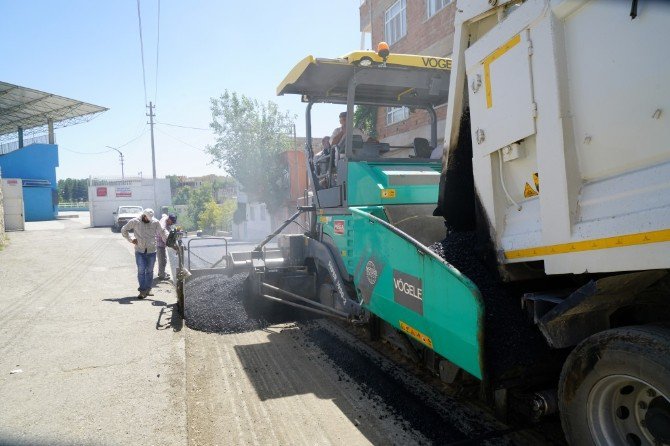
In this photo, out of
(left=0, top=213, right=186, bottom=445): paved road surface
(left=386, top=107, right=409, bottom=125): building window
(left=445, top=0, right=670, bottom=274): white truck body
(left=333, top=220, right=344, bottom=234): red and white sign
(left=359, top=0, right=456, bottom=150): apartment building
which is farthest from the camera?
(left=386, top=107, right=409, bottom=125): building window

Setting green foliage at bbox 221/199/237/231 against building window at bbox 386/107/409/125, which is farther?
green foliage at bbox 221/199/237/231

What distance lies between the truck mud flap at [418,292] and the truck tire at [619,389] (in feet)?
1.54

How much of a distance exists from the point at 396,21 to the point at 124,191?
2878cm

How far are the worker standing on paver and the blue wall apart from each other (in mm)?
35425

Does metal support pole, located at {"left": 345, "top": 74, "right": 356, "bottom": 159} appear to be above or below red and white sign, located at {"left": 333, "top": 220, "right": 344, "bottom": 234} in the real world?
above

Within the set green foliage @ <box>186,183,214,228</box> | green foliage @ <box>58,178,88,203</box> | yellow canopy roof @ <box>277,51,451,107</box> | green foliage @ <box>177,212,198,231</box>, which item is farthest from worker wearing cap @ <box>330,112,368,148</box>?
green foliage @ <box>58,178,88,203</box>

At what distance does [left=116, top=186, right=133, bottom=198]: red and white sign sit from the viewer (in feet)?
116

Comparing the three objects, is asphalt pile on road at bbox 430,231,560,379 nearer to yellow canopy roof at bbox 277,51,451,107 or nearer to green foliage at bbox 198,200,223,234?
yellow canopy roof at bbox 277,51,451,107

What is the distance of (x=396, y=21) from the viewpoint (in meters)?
14.6

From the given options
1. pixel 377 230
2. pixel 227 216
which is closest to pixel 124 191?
pixel 227 216

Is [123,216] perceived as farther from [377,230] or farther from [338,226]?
[377,230]

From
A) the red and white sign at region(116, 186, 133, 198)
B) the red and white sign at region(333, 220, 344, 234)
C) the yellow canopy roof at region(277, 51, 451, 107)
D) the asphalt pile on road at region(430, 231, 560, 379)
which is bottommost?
the asphalt pile on road at region(430, 231, 560, 379)

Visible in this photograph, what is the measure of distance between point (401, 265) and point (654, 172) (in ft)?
5.62

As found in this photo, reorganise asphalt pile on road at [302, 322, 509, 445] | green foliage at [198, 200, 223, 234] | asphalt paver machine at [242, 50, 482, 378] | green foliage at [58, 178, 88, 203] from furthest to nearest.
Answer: green foliage at [58, 178, 88, 203]
green foliage at [198, 200, 223, 234]
asphalt pile on road at [302, 322, 509, 445]
asphalt paver machine at [242, 50, 482, 378]
